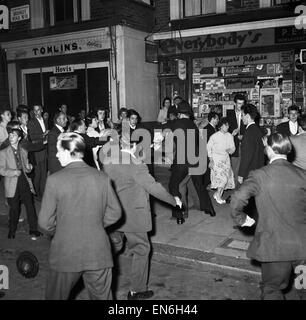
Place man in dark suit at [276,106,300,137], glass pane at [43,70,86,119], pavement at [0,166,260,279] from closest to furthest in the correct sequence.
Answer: pavement at [0,166,260,279] → man in dark suit at [276,106,300,137] → glass pane at [43,70,86,119]

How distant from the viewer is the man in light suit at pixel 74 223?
3457 mm

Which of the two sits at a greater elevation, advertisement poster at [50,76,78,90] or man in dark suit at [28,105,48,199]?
advertisement poster at [50,76,78,90]

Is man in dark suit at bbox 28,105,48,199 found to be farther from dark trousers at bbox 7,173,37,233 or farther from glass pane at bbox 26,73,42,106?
glass pane at bbox 26,73,42,106

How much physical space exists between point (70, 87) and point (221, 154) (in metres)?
8.17

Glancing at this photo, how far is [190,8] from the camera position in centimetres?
1375

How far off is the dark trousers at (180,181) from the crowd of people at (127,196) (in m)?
0.02

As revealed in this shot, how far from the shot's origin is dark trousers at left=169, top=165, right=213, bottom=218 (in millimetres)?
7469

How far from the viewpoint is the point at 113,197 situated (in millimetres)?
3713

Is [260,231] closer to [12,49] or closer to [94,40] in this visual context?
[94,40]

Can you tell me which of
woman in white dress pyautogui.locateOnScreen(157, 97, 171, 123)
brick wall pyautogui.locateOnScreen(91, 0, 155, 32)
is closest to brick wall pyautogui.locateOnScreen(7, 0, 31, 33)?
brick wall pyautogui.locateOnScreen(91, 0, 155, 32)

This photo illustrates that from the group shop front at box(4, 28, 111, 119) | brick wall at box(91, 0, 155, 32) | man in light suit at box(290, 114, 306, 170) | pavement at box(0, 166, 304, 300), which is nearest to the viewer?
pavement at box(0, 166, 304, 300)

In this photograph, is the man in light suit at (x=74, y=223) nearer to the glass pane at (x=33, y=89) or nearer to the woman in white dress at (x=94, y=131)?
the woman in white dress at (x=94, y=131)

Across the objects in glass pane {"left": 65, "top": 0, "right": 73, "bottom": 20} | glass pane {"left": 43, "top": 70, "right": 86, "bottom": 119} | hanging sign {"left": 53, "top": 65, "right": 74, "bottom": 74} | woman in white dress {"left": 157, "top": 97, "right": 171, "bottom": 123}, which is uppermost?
glass pane {"left": 65, "top": 0, "right": 73, "bottom": 20}

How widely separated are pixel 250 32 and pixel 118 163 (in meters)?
9.07
